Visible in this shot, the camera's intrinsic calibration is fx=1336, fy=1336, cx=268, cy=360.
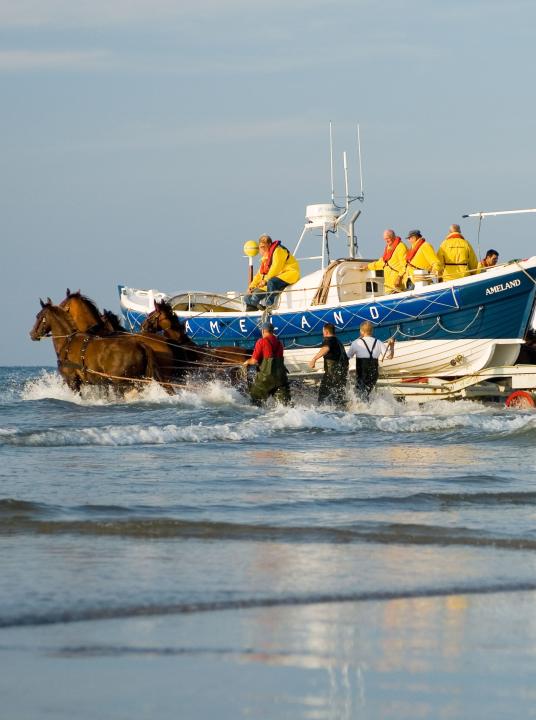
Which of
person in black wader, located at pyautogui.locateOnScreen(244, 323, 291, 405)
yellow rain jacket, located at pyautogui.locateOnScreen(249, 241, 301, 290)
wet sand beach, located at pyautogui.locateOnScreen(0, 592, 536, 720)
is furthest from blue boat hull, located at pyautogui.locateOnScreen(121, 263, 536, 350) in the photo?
wet sand beach, located at pyautogui.locateOnScreen(0, 592, 536, 720)

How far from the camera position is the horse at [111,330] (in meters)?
24.5

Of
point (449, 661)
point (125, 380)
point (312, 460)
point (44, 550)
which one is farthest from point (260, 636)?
point (125, 380)

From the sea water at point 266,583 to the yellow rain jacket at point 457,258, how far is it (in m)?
10.1

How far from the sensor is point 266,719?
4.45 meters

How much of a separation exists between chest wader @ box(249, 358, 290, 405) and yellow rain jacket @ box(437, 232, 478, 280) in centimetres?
507

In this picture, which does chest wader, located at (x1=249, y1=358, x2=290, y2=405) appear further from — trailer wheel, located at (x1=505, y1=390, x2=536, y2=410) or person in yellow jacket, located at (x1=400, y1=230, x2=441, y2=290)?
person in yellow jacket, located at (x1=400, y1=230, x2=441, y2=290)

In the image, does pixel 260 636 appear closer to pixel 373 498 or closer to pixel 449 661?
pixel 449 661

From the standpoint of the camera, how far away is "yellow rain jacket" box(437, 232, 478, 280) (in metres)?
24.6

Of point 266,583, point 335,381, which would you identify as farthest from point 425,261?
point 266,583

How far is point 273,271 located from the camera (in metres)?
26.9

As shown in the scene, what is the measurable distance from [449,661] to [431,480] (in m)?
6.70

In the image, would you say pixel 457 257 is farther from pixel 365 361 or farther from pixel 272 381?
pixel 272 381

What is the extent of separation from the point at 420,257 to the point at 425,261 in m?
0.13

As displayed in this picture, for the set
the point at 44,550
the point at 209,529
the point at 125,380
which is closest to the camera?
the point at 44,550
